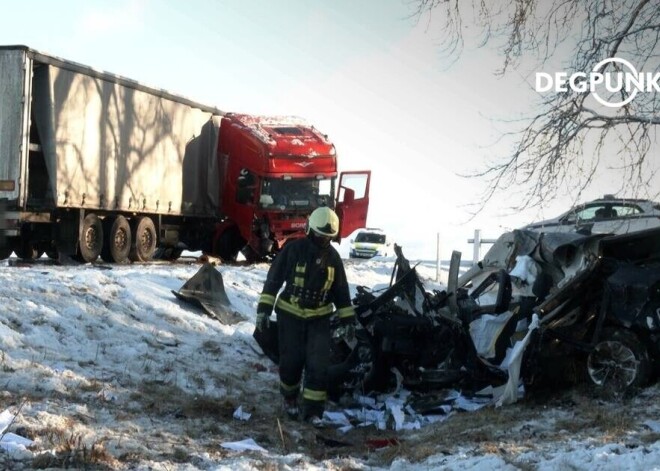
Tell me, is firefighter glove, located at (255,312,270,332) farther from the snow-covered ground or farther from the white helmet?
the white helmet

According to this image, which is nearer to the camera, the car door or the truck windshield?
the car door

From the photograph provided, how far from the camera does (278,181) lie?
19828 millimetres

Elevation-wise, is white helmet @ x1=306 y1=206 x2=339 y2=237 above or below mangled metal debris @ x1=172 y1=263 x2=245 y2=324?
above

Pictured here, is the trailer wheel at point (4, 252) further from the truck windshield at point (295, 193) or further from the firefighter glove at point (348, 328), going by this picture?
the firefighter glove at point (348, 328)

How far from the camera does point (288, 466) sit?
201 inches

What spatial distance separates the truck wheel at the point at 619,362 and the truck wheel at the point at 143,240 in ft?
44.6

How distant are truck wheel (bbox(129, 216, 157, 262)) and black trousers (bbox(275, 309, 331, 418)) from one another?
1199 centimetres

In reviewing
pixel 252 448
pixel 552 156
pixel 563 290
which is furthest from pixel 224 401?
pixel 552 156

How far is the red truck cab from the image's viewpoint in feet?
64.9

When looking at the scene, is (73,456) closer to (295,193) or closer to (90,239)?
(90,239)

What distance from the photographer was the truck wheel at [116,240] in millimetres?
17781

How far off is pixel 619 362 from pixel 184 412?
145 inches

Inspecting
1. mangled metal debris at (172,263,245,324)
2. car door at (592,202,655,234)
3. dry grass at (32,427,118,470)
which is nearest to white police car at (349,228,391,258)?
car door at (592,202,655,234)

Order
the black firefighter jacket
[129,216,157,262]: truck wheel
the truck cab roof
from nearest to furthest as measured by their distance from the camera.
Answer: the black firefighter jacket → [129,216,157,262]: truck wheel → the truck cab roof
